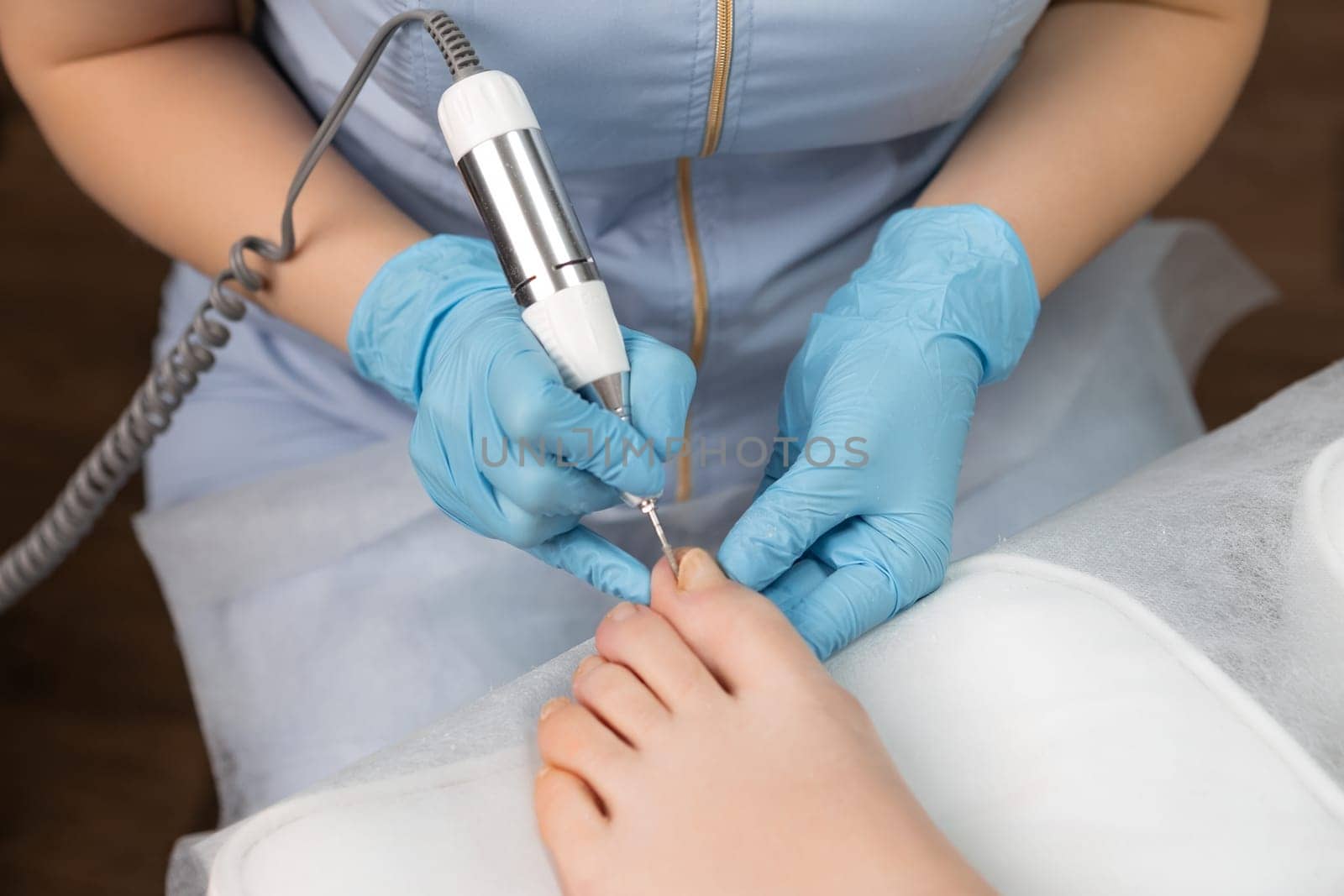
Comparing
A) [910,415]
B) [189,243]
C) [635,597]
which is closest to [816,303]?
[910,415]

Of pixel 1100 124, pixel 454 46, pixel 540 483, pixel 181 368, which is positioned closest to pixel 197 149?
pixel 181 368

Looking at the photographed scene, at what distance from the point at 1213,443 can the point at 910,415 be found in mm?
230

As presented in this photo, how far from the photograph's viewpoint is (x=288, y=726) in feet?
2.83

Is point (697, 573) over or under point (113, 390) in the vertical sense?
over

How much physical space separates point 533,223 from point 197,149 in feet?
1.16

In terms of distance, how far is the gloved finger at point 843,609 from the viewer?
66 centimetres

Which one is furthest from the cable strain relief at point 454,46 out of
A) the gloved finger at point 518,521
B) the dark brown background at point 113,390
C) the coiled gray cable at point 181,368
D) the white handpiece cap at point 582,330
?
the dark brown background at point 113,390

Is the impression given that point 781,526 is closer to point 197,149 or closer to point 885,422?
point 885,422

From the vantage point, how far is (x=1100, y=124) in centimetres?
89

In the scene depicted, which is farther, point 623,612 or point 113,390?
point 113,390

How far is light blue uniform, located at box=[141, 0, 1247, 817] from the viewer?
74 centimetres

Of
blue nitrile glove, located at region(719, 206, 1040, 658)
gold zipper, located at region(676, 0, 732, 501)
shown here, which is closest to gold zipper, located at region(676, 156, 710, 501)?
gold zipper, located at region(676, 0, 732, 501)

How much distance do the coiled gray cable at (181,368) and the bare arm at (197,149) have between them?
0.03 m

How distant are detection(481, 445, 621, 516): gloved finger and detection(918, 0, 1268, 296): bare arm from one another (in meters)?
0.37
